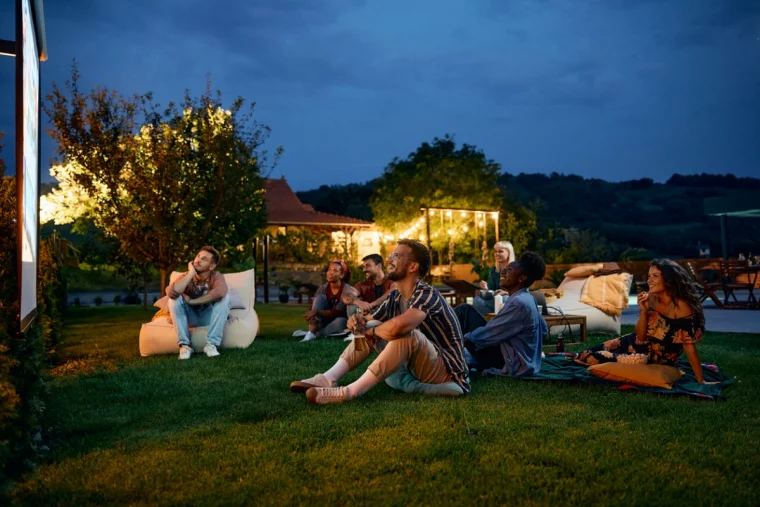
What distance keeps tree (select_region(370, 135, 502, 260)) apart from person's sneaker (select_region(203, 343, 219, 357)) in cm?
2326

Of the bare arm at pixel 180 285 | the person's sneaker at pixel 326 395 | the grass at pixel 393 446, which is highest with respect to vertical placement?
the bare arm at pixel 180 285

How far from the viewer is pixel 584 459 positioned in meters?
3.22

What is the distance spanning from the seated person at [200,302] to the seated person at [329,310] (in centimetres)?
143

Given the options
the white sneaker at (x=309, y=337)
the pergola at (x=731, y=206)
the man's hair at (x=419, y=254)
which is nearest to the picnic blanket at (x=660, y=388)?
the man's hair at (x=419, y=254)

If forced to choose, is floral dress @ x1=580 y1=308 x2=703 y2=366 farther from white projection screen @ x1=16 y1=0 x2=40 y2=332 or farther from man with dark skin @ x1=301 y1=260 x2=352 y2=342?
white projection screen @ x1=16 y1=0 x2=40 y2=332

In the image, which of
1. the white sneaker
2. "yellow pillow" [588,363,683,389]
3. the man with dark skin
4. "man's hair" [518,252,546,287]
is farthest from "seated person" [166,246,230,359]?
"yellow pillow" [588,363,683,389]

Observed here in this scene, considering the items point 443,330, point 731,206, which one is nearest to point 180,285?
point 443,330

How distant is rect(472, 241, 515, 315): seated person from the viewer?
7.62 meters

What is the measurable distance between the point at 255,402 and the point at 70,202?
1049 cm

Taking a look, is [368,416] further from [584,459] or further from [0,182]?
[0,182]

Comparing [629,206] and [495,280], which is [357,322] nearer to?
[495,280]

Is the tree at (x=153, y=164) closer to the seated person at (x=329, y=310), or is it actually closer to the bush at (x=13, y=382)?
the seated person at (x=329, y=310)

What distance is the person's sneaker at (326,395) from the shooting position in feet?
14.6

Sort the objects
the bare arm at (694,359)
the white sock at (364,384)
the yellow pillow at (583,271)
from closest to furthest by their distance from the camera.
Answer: the white sock at (364,384)
the bare arm at (694,359)
the yellow pillow at (583,271)
